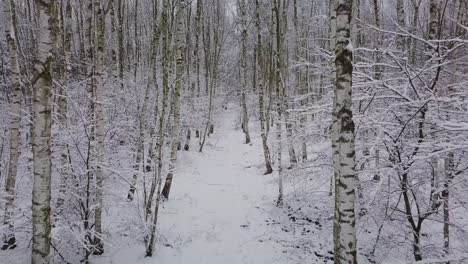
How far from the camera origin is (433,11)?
20.5 feet

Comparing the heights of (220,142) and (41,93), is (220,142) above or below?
below

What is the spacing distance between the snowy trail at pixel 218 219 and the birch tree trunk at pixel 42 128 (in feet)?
10.3

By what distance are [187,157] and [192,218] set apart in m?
7.17

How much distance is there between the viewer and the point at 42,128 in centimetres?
414

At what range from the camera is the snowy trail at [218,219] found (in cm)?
741

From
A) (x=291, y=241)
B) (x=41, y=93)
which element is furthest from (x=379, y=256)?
(x=41, y=93)

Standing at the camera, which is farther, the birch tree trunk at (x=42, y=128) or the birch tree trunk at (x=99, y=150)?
the birch tree trunk at (x=99, y=150)

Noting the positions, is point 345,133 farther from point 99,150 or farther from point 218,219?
point 218,219

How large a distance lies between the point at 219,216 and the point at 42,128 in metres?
6.18

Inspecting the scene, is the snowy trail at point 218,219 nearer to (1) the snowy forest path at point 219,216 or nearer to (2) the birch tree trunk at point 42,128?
(1) the snowy forest path at point 219,216

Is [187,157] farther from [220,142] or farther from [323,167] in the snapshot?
[323,167]

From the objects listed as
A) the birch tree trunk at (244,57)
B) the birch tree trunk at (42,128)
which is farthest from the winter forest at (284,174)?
the birch tree trunk at (244,57)

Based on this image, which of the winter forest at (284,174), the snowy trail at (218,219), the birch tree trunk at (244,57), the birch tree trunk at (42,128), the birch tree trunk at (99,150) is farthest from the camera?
the birch tree trunk at (244,57)

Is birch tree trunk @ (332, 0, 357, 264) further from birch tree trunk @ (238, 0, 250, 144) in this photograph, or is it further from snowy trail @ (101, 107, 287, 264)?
birch tree trunk @ (238, 0, 250, 144)
